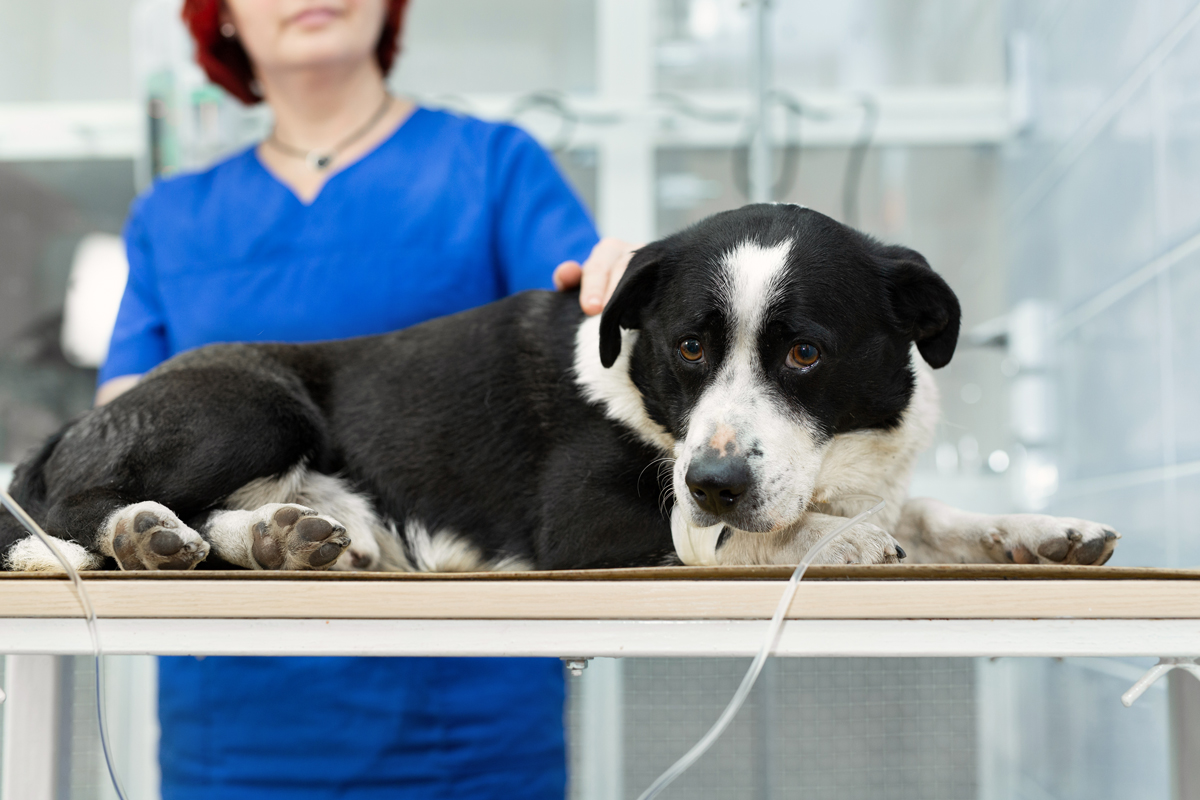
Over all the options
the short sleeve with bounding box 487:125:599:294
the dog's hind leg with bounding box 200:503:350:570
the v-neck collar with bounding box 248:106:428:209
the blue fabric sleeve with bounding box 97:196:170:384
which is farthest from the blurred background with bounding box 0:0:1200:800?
the dog's hind leg with bounding box 200:503:350:570

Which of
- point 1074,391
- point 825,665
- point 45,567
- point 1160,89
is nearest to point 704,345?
point 45,567

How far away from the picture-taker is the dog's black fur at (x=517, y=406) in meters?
1.15

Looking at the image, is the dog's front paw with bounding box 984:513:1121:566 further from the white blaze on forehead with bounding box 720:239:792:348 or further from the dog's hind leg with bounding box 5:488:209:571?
the dog's hind leg with bounding box 5:488:209:571

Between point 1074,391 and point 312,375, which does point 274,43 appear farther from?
point 1074,391

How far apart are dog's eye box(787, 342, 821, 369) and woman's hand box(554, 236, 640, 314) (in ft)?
0.86

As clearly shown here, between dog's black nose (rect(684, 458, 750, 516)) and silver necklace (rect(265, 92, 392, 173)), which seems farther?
silver necklace (rect(265, 92, 392, 173))

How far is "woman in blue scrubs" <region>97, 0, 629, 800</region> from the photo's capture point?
1587 mm

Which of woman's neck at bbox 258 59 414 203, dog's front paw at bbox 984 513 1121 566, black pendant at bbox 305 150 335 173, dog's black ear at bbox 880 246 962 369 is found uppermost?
woman's neck at bbox 258 59 414 203

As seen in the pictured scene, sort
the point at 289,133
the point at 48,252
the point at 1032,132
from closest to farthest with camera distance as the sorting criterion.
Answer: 1. the point at 289,133
2. the point at 1032,132
3. the point at 48,252

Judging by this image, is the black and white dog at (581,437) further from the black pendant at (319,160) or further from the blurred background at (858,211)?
the blurred background at (858,211)

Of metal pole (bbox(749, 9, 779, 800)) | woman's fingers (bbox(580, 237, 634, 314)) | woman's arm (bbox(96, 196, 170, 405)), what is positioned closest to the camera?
woman's fingers (bbox(580, 237, 634, 314))

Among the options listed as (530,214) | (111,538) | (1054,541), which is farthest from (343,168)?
(1054,541)

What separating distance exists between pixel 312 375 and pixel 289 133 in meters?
0.67

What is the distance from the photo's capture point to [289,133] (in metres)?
1.86
